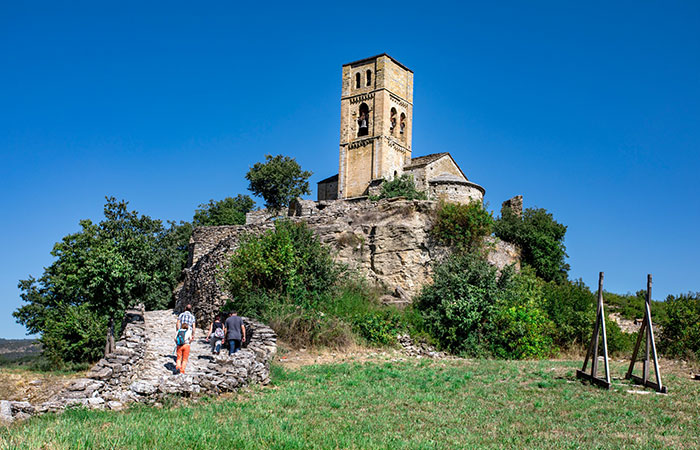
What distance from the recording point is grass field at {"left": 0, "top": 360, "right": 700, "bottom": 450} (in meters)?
6.84

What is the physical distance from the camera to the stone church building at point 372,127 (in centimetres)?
4781

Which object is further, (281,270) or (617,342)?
(617,342)

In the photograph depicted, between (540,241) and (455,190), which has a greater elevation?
(455,190)

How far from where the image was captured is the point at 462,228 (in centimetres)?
2242

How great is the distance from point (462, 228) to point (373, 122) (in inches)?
1104

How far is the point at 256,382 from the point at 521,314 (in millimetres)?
9803

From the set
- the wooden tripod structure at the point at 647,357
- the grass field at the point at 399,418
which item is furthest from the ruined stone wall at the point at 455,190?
the wooden tripod structure at the point at 647,357

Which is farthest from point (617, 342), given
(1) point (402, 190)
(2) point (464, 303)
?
(1) point (402, 190)

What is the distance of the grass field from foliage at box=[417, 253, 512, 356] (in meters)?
5.58

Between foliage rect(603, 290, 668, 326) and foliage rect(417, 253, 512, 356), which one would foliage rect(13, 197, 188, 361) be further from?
foliage rect(603, 290, 668, 326)

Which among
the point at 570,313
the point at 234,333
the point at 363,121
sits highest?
the point at 363,121

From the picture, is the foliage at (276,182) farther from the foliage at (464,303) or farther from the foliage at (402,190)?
the foliage at (464,303)

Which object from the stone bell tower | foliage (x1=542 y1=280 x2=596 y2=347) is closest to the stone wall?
foliage (x1=542 y1=280 x2=596 y2=347)

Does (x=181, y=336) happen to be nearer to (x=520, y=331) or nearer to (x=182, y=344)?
(x=182, y=344)
